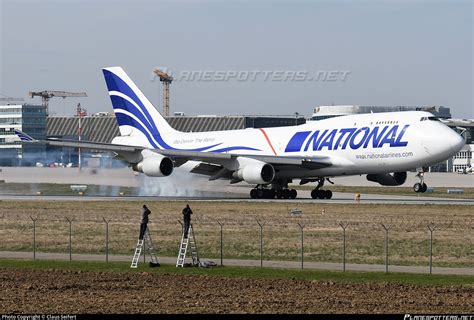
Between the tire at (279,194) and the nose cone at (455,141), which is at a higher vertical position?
the nose cone at (455,141)

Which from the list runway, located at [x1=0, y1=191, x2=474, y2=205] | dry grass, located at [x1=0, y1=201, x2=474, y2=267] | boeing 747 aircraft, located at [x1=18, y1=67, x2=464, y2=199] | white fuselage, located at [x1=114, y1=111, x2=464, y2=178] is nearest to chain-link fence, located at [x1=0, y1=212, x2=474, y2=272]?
dry grass, located at [x1=0, y1=201, x2=474, y2=267]

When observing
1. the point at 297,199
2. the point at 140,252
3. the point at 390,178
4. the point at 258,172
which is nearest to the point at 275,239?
the point at 140,252

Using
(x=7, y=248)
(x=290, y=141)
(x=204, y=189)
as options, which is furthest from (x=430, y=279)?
(x=204, y=189)

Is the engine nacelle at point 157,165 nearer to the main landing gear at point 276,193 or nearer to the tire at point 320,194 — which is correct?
the main landing gear at point 276,193

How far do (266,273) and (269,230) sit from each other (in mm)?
13832

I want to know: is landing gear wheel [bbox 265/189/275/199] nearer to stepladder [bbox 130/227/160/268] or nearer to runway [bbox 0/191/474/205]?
runway [bbox 0/191/474/205]

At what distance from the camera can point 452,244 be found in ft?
140

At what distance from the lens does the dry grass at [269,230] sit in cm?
4072

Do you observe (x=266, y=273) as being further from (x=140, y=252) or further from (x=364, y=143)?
(x=364, y=143)

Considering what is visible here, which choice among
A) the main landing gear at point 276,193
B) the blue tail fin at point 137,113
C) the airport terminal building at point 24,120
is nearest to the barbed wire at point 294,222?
the main landing gear at point 276,193

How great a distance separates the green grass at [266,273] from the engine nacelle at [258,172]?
3019 cm

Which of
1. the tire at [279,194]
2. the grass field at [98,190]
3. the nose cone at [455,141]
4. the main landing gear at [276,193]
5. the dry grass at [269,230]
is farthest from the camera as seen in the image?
the grass field at [98,190]

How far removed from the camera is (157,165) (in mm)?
68375

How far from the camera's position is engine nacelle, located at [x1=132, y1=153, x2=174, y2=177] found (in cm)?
6844
